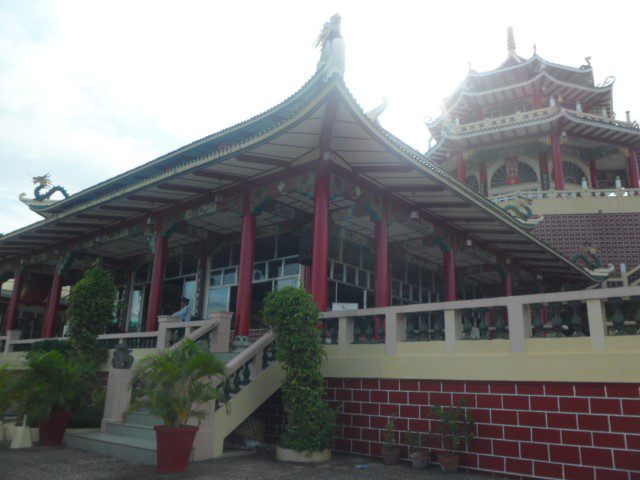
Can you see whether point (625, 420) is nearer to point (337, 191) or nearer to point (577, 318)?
point (577, 318)

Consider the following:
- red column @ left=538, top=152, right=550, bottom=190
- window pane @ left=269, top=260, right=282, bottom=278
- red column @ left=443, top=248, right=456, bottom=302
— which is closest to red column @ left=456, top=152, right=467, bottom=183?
red column @ left=538, top=152, right=550, bottom=190

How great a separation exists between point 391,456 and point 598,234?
19.7 m

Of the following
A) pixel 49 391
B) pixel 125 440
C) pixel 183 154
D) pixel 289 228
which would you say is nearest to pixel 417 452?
pixel 125 440

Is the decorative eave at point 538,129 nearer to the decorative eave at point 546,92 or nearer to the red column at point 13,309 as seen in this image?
the decorative eave at point 546,92

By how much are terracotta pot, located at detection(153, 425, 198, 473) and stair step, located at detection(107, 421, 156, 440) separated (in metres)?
1.54

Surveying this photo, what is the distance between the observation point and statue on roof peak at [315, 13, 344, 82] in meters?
8.40

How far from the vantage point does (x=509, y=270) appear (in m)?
18.9

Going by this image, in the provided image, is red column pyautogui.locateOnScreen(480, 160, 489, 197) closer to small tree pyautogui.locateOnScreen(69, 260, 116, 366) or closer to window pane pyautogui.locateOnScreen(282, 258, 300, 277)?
window pane pyautogui.locateOnScreen(282, 258, 300, 277)

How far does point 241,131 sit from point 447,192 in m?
4.78

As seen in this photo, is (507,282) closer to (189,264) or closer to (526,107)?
(189,264)

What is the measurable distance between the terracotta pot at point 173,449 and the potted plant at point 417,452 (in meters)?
3.07

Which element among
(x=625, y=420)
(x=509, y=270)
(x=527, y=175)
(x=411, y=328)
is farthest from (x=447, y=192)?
(x=527, y=175)

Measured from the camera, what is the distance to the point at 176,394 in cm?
689

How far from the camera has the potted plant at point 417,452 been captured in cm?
729
